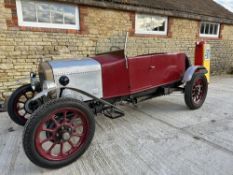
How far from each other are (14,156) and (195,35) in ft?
26.4

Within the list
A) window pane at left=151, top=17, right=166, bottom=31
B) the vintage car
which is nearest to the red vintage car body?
the vintage car

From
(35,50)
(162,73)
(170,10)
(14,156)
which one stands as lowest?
(14,156)

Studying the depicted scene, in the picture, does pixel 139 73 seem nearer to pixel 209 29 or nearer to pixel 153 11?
pixel 153 11

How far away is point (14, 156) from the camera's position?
93.2 inches

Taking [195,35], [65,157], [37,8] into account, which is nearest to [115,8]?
[37,8]

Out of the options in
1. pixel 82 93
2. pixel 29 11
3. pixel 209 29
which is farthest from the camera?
pixel 209 29

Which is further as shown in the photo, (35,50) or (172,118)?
(35,50)

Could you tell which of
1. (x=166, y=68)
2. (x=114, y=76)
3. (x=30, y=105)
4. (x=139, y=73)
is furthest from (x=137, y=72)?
(x=30, y=105)

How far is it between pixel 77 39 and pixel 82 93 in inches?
127

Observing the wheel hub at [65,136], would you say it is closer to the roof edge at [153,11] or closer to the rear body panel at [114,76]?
the rear body panel at [114,76]

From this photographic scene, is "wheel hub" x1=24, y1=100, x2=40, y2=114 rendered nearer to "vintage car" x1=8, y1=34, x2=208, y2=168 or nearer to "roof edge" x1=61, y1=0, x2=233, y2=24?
"vintage car" x1=8, y1=34, x2=208, y2=168

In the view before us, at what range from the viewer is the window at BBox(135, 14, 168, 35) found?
641 cm

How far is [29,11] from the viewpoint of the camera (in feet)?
14.8

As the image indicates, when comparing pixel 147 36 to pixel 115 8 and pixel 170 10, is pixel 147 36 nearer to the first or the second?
pixel 170 10
